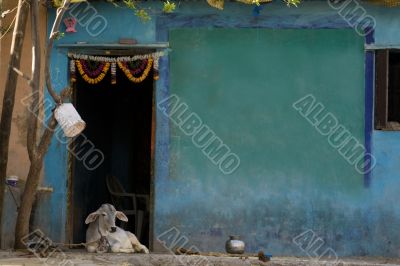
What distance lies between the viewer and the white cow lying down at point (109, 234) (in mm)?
10656

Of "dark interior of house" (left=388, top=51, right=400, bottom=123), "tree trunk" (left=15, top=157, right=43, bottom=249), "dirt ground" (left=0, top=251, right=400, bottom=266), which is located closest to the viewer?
"dirt ground" (left=0, top=251, right=400, bottom=266)

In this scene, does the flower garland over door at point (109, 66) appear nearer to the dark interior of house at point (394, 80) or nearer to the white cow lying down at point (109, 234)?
the white cow lying down at point (109, 234)

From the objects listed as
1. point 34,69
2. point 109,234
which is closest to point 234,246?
point 109,234

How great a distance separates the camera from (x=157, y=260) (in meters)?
10.1

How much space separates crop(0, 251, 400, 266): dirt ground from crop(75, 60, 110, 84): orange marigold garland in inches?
94.8

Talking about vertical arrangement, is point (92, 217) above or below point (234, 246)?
above

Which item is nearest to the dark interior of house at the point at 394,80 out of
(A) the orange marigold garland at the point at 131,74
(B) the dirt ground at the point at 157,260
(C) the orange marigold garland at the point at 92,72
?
(B) the dirt ground at the point at 157,260

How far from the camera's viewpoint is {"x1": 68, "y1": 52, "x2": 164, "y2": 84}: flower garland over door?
10.9 m

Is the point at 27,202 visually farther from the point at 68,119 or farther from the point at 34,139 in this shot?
the point at 68,119

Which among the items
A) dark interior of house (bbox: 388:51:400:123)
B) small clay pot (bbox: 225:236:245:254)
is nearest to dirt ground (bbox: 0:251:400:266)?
small clay pot (bbox: 225:236:245:254)

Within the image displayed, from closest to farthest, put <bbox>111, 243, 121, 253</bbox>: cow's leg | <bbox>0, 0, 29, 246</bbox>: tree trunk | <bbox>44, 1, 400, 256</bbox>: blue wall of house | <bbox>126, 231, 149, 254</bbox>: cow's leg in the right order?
<bbox>0, 0, 29, 246</bbox>: tree trunk, <bbox>111, 243, 121, 253</bbox>: cow's leg, <bbox>126, 231, 149, 254</bbox>: cow's leg, <bbox>44, 1, 400, 256</bbox>: blue wall of house

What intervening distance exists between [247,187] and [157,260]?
1708 millimetres

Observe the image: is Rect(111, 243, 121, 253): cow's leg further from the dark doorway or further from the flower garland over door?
the flower garland over door

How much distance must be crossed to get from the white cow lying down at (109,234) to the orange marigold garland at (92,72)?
1.79 meters
